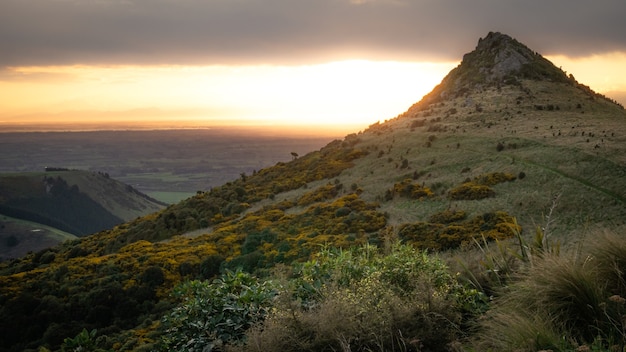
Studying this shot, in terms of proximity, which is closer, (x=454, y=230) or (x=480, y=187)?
(x=454, y=230)

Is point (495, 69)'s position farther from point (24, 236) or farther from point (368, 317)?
point (24, 236)

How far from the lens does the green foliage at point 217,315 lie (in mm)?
7129

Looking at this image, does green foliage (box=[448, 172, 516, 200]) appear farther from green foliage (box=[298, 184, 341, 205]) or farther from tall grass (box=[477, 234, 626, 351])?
tall grass (box=[477, 234, 626, 351])

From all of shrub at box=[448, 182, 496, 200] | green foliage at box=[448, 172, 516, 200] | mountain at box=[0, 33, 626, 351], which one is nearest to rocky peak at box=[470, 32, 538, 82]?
mountain at box=[0, 33, 626, 351]

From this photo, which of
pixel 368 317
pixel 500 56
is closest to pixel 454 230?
pixel 368 317

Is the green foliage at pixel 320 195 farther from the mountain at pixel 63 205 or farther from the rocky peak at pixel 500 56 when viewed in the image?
the mountain at pixel 63 205

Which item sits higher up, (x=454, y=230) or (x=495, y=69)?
(x=495, y=69)

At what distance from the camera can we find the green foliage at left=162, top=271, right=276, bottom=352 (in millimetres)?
7129

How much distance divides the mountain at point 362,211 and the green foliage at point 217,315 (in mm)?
2260

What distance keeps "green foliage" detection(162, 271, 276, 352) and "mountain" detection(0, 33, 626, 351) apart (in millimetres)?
2260

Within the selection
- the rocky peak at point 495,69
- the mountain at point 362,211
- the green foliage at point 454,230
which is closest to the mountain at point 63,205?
the mountain at point 362,211

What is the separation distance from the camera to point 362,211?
89.5 feet

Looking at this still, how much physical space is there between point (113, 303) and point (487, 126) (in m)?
31.6

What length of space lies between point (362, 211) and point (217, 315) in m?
20.3
